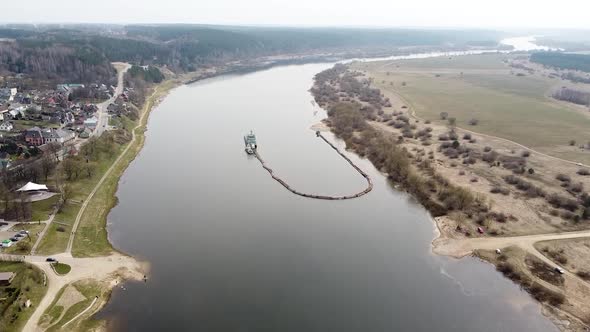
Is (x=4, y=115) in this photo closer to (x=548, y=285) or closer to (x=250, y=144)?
(x=250, y=144)

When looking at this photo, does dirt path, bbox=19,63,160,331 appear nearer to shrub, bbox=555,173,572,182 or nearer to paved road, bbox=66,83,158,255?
paved road, bbox=66,83,158,255

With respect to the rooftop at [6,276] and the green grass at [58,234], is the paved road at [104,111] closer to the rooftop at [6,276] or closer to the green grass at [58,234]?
the green grass at [58,234]

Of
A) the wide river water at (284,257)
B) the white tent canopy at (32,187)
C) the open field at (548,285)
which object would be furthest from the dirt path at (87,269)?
the open field at (548,285)

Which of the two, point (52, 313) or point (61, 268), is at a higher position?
point (61, 268)

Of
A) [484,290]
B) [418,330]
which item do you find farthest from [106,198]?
[484,290]

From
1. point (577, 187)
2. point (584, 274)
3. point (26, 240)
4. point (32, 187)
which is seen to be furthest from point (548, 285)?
point (32, 187)

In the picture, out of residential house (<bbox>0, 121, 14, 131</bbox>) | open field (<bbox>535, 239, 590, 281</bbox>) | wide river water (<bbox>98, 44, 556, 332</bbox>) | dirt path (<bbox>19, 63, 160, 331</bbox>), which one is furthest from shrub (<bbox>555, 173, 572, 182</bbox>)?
residential house (<bbox>0, 121, 14, 131</bbox>)
